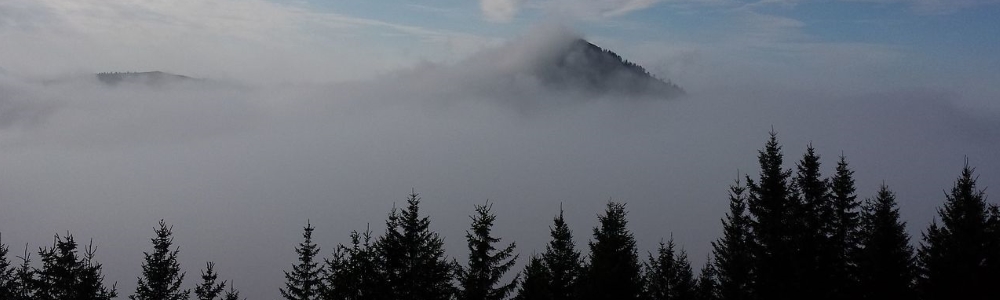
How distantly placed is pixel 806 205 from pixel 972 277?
7.88m

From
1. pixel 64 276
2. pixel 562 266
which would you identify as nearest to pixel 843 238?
pixel 562 266

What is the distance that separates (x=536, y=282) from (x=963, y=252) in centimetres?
1745

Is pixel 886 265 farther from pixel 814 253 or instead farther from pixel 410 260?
pixel 410 260

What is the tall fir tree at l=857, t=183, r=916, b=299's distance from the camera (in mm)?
33250

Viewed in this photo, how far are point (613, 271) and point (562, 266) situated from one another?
215 centimetres

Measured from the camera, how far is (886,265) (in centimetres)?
3353

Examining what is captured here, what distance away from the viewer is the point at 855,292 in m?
32.4

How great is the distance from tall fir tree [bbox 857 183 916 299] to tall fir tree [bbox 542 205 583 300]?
1168cm

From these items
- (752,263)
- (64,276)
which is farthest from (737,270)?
(64,276)

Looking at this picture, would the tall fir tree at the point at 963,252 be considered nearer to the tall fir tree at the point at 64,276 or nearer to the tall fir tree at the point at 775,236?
the tall fir tree at the point at 775,236

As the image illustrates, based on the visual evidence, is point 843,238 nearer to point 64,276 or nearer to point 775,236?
point 775,236

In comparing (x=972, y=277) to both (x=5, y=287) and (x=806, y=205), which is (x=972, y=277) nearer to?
(x=806, y=205)

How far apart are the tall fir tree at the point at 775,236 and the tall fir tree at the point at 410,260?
39.6 ft

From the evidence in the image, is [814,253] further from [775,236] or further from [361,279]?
[361,279]
